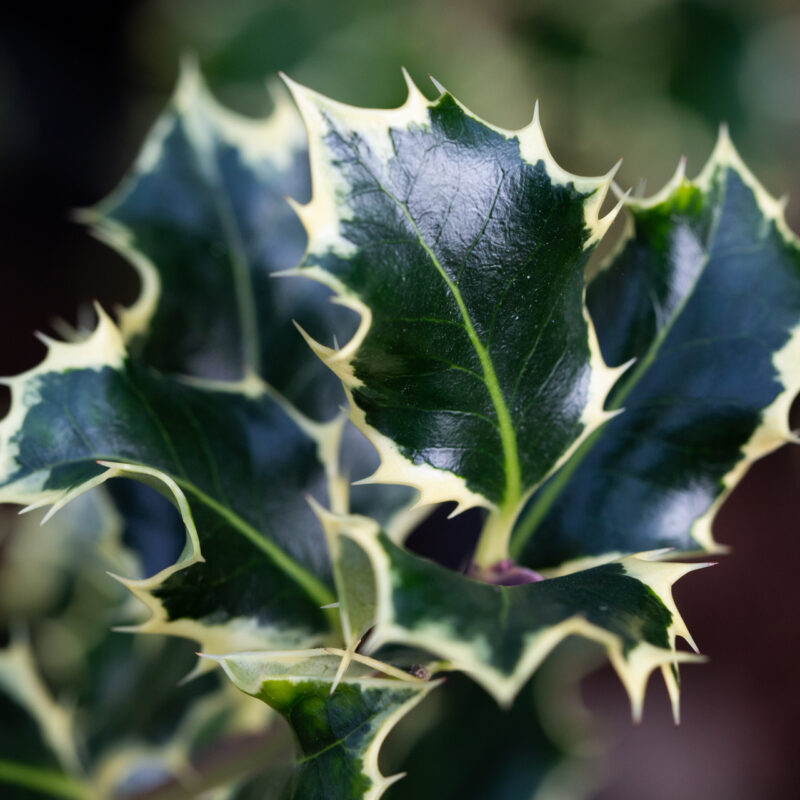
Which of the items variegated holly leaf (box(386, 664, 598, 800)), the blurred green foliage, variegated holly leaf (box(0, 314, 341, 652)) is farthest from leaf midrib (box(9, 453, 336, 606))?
the blurred green foliage

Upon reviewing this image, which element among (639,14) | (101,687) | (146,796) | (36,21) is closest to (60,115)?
(36,21)

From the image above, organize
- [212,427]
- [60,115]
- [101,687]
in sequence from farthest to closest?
[60,115], [101,687], [212,427]

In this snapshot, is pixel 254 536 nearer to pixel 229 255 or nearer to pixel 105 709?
pixel 229 255

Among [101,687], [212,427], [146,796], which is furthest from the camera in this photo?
[101,687]

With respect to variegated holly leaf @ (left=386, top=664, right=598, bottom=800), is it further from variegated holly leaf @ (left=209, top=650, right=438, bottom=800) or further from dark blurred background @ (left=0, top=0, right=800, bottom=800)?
dark blurred background @ (left=0, top=0, right=800, bottom=800)

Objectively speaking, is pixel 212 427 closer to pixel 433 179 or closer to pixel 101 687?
pixel 433 179

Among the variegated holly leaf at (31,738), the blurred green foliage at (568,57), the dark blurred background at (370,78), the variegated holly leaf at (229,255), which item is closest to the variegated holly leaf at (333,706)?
the variegated holly leaf at (229,255)
